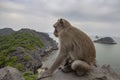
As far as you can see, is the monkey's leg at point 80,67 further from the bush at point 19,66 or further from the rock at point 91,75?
the bush at point 19,66

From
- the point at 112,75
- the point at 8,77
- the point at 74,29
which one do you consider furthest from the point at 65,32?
the point at 8,77

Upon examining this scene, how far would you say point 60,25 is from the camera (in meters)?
9.98

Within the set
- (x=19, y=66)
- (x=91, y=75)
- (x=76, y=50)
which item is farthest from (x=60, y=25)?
(x=19, y=66)

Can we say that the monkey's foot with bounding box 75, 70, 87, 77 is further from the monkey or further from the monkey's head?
the monkey's head

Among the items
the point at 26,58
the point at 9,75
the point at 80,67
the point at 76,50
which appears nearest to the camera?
the point at 80,67

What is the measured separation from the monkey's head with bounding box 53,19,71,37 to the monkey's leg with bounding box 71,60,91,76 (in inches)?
62.9

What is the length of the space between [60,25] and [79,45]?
1364mm

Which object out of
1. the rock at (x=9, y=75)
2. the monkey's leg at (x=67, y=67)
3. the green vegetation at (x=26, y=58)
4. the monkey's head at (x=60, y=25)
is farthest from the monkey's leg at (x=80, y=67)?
the green vegetation at (x=26, y=58)

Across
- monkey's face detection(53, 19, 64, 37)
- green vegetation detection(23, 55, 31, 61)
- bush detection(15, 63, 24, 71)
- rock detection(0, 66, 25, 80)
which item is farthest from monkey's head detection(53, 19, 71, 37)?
green vegetation detection(23, 55, 31, 61)

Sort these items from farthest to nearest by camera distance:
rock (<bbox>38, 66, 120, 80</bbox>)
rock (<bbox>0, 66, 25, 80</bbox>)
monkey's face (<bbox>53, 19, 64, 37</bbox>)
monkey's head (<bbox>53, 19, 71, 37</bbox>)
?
rock (<bbox>0, 66, 25, 80</bbox>) → monkey's face (<bbox>53, 19, 64, 37</bbox>) → monkey's head (<bbox>53, 19, 71, 37</bbox>) → rock (<bbox>38, 66, 120, 80</bbox>)

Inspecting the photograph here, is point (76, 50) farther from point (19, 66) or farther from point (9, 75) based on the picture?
point (19, 66)

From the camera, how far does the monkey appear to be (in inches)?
358

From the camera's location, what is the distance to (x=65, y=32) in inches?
372

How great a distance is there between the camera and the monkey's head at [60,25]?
987 centimetres
